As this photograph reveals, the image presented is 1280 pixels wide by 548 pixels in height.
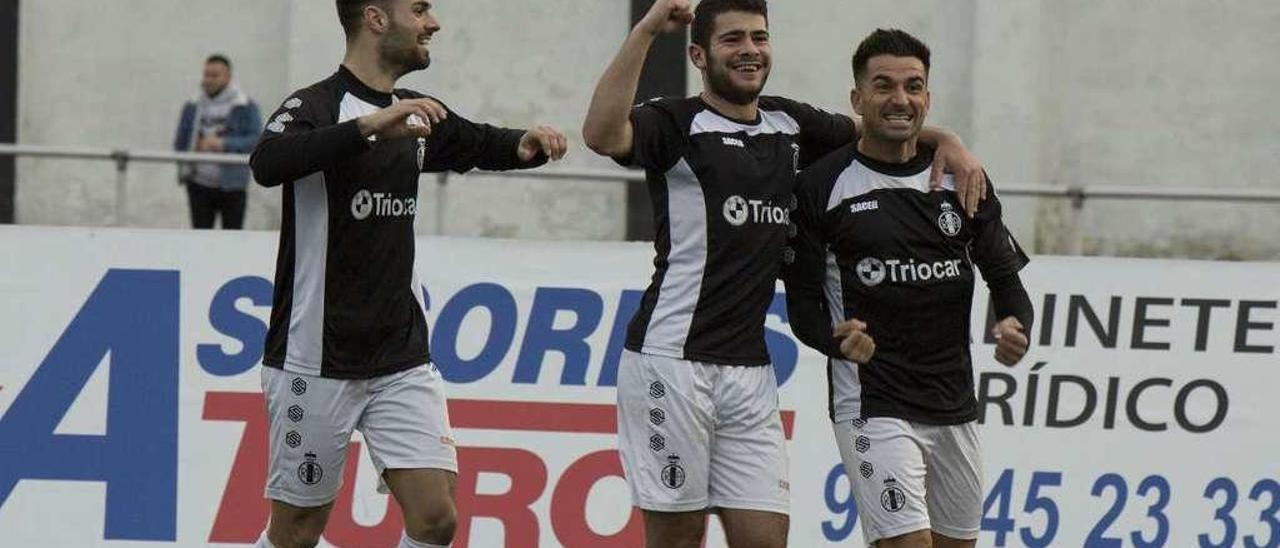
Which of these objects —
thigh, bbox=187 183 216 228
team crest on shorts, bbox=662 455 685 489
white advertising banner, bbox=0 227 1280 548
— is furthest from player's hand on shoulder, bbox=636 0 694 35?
thigh, bbox=187 183 216 228

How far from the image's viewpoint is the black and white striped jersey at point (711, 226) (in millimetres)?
7160

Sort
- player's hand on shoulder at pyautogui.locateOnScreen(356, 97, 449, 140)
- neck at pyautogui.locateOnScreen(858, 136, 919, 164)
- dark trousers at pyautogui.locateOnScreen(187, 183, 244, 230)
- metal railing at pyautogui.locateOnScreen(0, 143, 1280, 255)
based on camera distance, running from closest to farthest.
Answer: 1. player's hand on shoulder at pyautogui.locateOnScreen(356, 97, 449, 140)
2. neck at pyautogui.locateOnScreen(858, 136, 919, 164)
3. metal railing at pyautogui.locateOnScreen(0, 143, 1280, 255)
4. dark trousers at pyautogui.locateOnScreen(187, 183, 244, 230)

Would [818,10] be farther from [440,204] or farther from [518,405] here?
[518,405]

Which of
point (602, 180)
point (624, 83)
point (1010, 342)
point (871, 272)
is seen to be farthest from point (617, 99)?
point (602, 180)

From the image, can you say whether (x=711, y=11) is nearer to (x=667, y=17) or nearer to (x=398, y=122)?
(x=667, y=17)

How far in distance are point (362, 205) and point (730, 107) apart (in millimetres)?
1161

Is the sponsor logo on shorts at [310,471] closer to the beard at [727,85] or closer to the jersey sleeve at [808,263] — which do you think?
the jersey sleeve at [808,263]

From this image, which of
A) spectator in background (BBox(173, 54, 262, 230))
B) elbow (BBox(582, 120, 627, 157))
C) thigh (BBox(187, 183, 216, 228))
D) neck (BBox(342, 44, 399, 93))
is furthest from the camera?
spectator in background (BBox(173, 54, 262, 230))

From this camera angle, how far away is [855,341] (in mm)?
6992

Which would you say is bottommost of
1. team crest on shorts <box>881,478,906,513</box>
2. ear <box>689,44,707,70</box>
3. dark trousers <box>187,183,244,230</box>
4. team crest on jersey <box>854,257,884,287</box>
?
team crest on shorts <box>881,478,906,513</box>

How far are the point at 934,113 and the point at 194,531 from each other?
9.35 meters

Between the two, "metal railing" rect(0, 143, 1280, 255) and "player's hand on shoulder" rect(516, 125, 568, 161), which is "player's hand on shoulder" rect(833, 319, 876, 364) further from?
"metal railing" rect(0, 143, 1280, 255)

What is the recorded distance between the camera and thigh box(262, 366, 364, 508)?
24.4ft

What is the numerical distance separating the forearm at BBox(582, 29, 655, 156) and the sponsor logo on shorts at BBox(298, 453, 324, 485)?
55.4 inches
